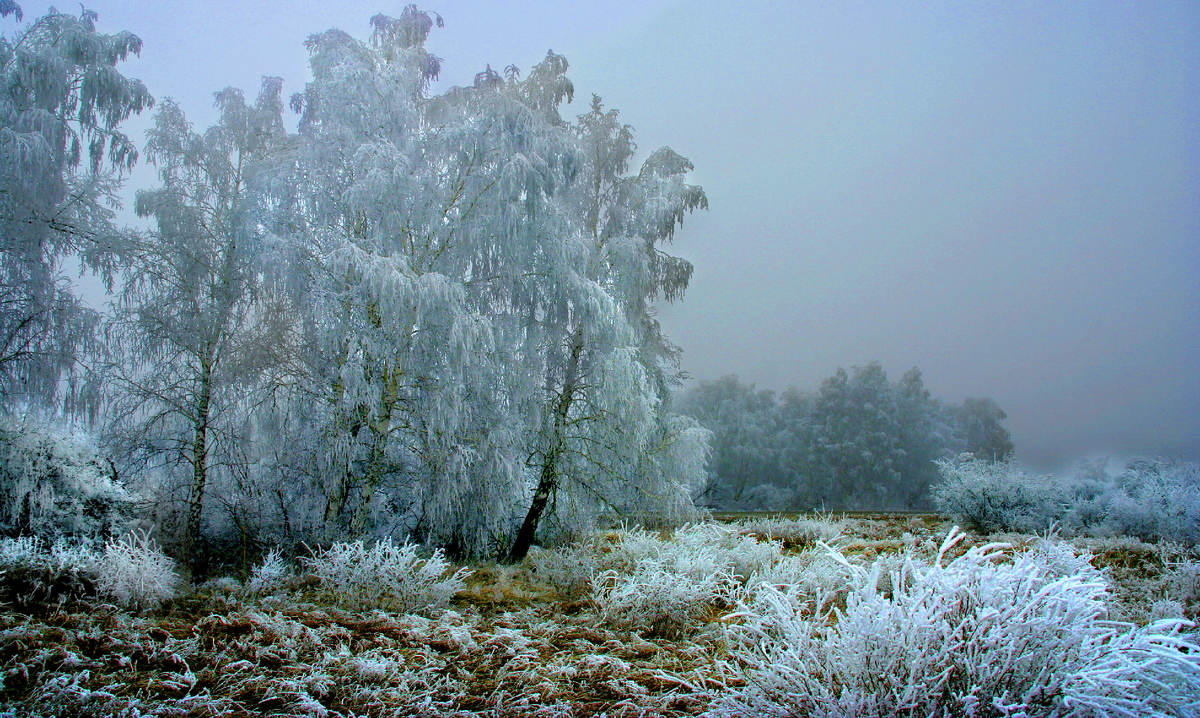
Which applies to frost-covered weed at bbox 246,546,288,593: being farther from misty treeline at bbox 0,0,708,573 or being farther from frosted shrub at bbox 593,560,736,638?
frosted shrub at bbox 593,560,736,638

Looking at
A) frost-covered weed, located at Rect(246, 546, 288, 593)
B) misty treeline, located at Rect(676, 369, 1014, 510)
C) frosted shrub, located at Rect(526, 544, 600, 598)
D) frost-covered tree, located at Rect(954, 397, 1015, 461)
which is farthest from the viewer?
frost-covered tree, located at Rect(954, 397, 1015, 461)

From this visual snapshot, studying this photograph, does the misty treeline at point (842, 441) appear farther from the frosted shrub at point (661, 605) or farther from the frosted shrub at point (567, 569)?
the frosted shrub at point (661, 605)

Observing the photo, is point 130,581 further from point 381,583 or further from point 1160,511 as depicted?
point 1160,511

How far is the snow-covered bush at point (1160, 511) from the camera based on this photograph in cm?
862

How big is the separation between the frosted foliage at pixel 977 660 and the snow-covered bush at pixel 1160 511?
849 centimetres

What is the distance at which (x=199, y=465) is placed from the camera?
22.5 feet

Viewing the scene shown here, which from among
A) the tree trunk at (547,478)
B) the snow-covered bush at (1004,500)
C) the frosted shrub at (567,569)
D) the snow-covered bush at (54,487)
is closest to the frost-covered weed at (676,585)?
the frosted shrub at (567,569)

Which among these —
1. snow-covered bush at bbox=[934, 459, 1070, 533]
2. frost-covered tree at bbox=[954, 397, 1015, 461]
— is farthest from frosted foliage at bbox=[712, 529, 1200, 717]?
frost-covered tree at bbox=[954, 397, 1015, 461]

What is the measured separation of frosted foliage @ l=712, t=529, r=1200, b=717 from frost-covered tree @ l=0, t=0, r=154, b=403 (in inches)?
299

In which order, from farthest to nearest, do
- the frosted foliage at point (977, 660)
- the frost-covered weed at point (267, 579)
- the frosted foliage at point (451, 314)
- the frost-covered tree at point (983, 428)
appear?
the frost-covered tree at point (983, 428), the frosted foliage at point (451, 314), the frost-covered weed at point (267, 579), the frosted foliage at point (977, 660)

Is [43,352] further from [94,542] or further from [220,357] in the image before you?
[94,542]

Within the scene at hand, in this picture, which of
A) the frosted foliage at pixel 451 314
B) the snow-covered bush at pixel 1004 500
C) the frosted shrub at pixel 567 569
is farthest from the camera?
the snow-covered bush at pixel 1004 500

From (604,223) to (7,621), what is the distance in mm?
8173

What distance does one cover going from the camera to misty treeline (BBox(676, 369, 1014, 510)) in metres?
21.2
